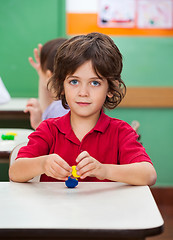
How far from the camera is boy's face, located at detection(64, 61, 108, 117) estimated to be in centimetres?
172

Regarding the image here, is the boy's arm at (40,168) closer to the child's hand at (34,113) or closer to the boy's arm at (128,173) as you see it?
the boy's arm at (128,173)

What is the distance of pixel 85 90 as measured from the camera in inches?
66.9

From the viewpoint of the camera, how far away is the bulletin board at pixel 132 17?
4348 mm

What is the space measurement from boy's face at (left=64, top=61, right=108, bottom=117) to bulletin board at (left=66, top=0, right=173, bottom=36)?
105 inches

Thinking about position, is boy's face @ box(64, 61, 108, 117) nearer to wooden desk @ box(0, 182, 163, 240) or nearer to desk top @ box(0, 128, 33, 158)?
wooden desk @ box(0, 182, 163, 240)

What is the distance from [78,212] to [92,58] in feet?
2.10

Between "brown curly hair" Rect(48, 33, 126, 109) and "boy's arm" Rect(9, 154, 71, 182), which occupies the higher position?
"brown curly hair" Rect(48, 33, 126, 109)

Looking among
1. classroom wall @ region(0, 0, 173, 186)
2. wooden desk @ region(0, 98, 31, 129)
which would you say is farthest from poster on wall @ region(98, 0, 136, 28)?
wooden desk @ region(0, 98, 31, 129)

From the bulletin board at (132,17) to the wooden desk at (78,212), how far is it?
2.95m

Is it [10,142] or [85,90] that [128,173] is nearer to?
[85,90]

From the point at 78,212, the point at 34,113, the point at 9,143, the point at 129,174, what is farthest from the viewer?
the point at 34,113

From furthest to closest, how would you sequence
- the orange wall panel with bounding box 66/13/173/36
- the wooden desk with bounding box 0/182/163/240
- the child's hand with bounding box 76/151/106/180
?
the orange wall panel with bounding box 66/13/173/36 → the child's hand with bounding box 76/151/106/180 → the wooden desk with bounding box 0/182/163/240

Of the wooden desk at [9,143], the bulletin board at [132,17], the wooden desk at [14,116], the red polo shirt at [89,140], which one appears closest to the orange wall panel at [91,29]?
the bulletin board at [132,17]

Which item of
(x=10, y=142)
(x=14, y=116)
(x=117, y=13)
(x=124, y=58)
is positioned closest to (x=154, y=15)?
(x=117, y=13)
